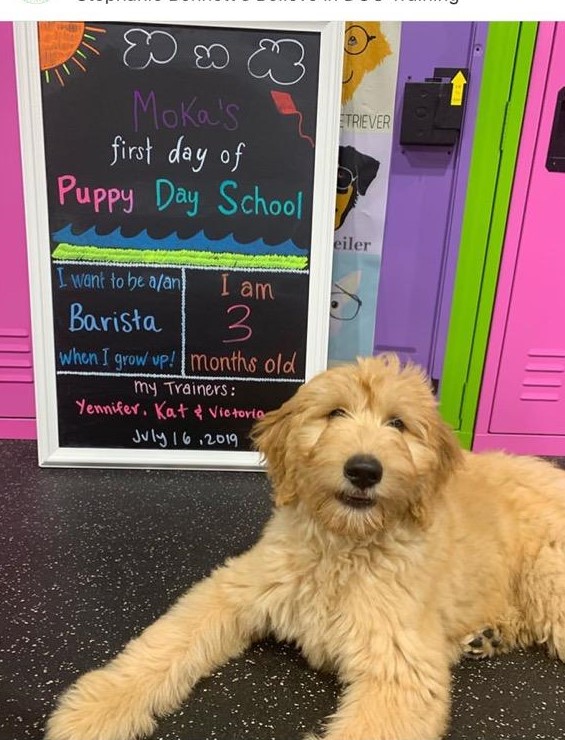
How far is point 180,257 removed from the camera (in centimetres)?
198

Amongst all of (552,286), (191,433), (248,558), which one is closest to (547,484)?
(248,558)

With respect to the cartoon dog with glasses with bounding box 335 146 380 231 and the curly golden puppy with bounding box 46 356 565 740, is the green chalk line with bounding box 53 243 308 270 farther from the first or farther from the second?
the curly golden puppy with bounding box 46 356 565 740

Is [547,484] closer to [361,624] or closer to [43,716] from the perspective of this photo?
[361,624]

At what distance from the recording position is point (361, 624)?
1.22 m

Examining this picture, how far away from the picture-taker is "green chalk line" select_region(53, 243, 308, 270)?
1964 mm

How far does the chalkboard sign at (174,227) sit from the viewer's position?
1.83m

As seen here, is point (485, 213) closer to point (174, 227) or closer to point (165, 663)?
point (174, 227)

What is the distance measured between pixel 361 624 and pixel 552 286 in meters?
1.44

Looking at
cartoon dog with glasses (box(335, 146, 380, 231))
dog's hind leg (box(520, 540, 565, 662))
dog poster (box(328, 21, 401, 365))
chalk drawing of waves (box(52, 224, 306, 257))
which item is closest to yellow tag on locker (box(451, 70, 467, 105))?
dog poster (box(328, 21, 401, 365))

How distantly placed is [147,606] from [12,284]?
121 cm

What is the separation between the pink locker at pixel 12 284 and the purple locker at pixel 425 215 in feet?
3.94

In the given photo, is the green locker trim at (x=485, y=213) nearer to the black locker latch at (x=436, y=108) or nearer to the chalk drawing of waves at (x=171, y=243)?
the black locker latch at (x=436, y=108)

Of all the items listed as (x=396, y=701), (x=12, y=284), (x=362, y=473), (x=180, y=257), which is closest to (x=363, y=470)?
(x=362, y=473)

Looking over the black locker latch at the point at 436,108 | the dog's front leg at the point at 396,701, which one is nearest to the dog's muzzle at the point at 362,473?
the dog's front leg at the point at 396,701
